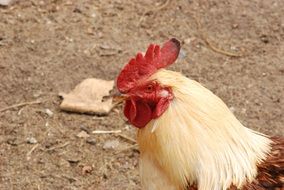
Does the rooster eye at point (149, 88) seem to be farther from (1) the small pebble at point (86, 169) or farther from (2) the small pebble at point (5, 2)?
(2) the small pebble at point (5, 2)

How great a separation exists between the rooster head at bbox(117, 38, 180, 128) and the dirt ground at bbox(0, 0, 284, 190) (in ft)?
4.46

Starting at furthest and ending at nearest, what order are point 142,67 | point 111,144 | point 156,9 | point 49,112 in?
point 156,9
point 49,112
point 111,144
point 142,67

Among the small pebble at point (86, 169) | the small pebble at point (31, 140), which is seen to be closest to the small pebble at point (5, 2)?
the small pebble at point (31, 140)

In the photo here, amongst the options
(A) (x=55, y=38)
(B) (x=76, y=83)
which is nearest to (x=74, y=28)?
(A) (x=55, y=38)

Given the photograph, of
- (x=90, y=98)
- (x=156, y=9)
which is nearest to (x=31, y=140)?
(x=90, y=98)

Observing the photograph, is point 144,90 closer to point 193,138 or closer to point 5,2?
point 193,138

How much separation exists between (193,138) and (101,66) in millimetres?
A: 2498

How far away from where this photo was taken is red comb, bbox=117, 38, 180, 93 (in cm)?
309

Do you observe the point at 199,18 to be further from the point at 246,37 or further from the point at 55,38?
the point at 55,38

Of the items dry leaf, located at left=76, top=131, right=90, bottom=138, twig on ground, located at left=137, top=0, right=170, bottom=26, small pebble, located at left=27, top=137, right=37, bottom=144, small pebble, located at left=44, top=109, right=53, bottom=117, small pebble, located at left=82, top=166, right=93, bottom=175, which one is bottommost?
small pebble, located at left=27, top=137, right=37, bottom=144

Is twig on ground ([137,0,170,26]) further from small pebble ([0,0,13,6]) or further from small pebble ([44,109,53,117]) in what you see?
small pebble ([44,109,53,117])

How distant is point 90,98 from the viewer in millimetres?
4965

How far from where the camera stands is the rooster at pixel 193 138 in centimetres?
298

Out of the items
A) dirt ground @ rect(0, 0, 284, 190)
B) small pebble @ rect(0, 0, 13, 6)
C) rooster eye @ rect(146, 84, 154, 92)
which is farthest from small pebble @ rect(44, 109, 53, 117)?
rooster eye @ rect(146, 84, 154, 92)
